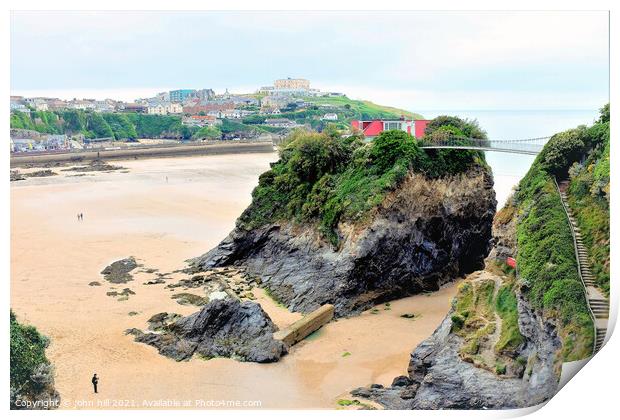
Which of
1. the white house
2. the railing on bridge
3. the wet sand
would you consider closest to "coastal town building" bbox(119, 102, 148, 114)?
the white house

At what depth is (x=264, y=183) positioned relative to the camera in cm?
2931

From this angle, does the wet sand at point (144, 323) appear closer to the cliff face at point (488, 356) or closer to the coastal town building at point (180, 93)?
the cliff face at point (488, 356)

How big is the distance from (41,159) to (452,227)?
2327 inches

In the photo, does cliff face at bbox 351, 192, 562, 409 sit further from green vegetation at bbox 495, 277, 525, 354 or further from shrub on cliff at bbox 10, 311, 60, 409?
shrub on cliff at bbox 10, 311, 60, 409

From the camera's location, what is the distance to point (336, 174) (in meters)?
26.8

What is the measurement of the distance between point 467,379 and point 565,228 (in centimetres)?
457

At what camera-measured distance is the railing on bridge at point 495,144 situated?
18.5 m

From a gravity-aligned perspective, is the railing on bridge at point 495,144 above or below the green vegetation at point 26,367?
above

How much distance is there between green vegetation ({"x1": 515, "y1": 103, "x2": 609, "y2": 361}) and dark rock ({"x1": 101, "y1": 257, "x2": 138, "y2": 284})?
16755mm

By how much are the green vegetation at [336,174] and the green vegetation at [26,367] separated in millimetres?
12494

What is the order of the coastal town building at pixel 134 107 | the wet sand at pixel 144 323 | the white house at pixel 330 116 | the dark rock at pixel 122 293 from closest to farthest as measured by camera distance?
the wet sand at pixel 144 323
the dark rock at pixel 122 293
the white house at pixel 330 116
the coastal town building at pixel 134 107

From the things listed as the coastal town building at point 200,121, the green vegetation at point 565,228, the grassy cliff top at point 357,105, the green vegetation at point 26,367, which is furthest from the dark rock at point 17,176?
the green vegetation at point 565,228

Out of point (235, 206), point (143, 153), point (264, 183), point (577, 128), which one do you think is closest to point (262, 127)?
point (143, 153)
